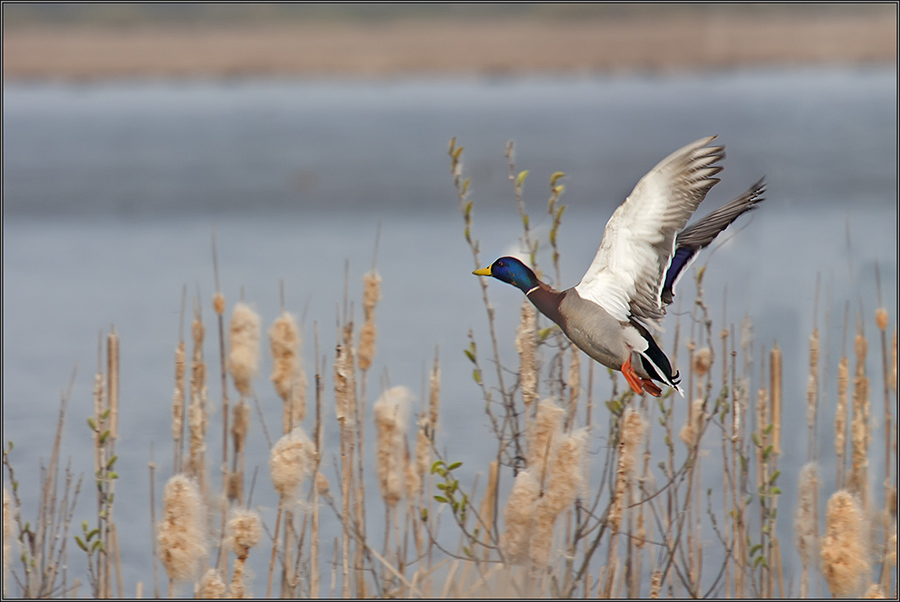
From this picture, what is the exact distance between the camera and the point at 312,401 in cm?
375

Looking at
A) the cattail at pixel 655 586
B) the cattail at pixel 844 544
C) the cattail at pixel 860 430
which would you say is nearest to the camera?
the cattail at pixel 844 544

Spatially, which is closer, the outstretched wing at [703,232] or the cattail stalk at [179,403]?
the outstretched wing at [703,232]

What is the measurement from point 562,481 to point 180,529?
3.14ft

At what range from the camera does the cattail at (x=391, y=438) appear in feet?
9.82

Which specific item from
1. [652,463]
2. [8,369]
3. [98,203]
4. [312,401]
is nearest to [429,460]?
[312,401]

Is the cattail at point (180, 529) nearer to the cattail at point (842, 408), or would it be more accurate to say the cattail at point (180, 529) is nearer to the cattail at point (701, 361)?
the cattail at point (701, 361)

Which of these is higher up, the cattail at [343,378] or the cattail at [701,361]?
the cattail at [701,361]

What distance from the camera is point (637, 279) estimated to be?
6.04 feet

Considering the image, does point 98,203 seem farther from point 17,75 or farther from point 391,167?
point 17,75

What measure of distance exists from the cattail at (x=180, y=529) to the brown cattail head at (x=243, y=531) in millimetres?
86

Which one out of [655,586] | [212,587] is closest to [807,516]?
[655,586]

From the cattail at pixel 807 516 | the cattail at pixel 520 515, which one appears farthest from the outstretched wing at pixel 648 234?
the cattail at pixel 807 516

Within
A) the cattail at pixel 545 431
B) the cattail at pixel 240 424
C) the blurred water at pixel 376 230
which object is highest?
the blurred water at pixel 376 230

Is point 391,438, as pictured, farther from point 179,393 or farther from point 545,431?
point 545,431
